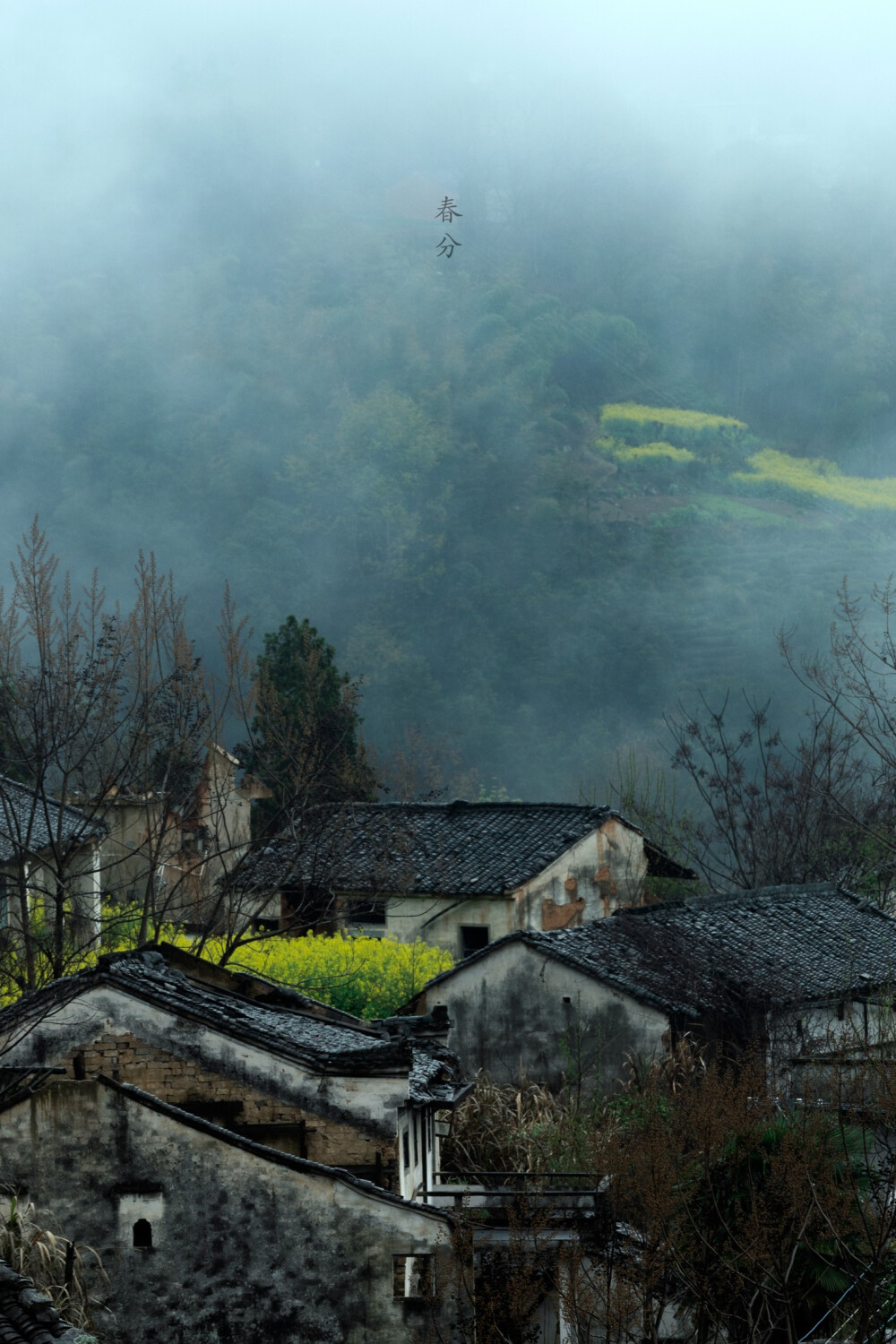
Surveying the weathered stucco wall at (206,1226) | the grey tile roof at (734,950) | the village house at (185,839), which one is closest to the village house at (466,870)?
the village house at (185,839)

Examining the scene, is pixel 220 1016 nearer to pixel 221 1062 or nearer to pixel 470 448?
pixel 221 1062

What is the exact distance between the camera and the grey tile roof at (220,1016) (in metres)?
11.6

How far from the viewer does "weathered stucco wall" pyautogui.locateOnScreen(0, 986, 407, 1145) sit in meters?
11.6

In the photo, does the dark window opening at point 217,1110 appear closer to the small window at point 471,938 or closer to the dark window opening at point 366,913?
the dark window opening at point 366,913

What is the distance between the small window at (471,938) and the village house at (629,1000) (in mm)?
6931

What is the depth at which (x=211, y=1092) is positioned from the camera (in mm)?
11938

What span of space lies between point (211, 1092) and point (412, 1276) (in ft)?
7.92

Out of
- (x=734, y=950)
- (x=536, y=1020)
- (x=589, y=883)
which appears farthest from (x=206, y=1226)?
(x=589, y=883)

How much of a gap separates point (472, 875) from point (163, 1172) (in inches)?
952

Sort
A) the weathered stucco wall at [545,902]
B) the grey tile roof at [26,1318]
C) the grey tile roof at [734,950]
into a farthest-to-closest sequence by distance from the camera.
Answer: the weathered stucco wall at [545,902], the grey tile roof at [734,950], the grey tile roof at [26,1318]

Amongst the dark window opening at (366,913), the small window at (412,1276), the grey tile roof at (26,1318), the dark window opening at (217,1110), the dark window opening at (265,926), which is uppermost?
the dark window opening at (366,913)

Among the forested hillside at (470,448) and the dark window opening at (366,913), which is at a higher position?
the forested hillside at (470,448)

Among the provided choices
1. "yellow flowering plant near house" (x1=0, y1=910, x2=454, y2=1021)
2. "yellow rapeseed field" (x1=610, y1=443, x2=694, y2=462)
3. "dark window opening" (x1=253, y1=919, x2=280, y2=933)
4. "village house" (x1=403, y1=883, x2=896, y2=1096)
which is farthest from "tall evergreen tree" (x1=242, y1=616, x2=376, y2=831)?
"yellow rapeseed field" (x1=610, y1=443, x2=694, y2=462)

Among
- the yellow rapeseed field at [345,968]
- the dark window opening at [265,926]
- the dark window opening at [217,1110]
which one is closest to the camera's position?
the dark window opening at [217,1110]
